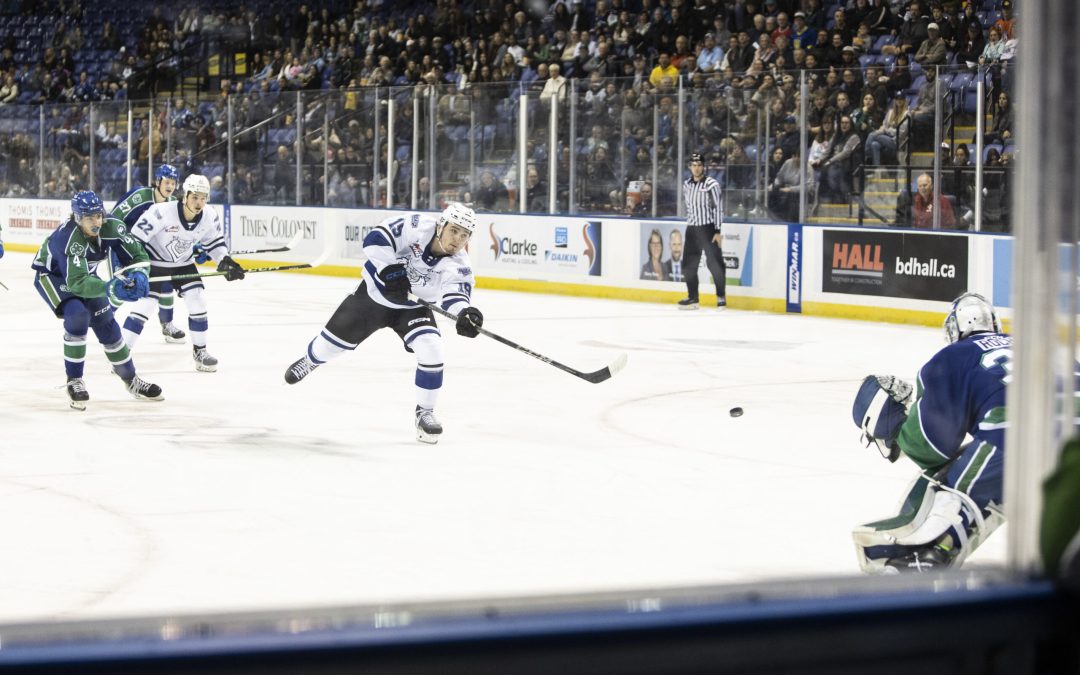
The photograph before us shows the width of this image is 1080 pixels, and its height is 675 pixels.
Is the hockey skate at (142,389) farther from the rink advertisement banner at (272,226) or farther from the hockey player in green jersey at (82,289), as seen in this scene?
the rink advertisement banner at (272,226)

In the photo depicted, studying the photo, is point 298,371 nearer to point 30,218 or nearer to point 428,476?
point 428,476

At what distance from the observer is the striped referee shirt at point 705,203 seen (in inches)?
484

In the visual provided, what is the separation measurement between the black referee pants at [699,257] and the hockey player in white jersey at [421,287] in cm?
600

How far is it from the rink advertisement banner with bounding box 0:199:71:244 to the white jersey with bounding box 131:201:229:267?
10.0 m

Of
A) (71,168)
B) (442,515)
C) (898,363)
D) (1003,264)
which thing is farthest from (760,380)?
(71,168)

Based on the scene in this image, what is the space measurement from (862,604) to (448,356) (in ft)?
26.1

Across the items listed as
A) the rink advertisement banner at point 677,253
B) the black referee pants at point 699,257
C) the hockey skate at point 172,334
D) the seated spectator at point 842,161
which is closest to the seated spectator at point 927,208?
the seated spectator at point 842,161

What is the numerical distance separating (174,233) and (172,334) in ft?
4.01

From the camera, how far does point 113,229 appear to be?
7.70 meters

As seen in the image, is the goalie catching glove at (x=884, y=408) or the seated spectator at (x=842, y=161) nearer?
the goalie catching glove at (x=884, y=408)

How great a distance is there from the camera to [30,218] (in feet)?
64.0

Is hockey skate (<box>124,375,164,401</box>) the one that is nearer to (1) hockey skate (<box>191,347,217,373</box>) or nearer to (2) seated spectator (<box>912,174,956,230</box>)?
(1) hockey skate (<box>191,347,217,373</box>)

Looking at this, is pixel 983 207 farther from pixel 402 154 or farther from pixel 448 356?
pixel 402 154

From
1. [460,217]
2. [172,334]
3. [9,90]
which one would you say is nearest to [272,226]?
[172,334]
